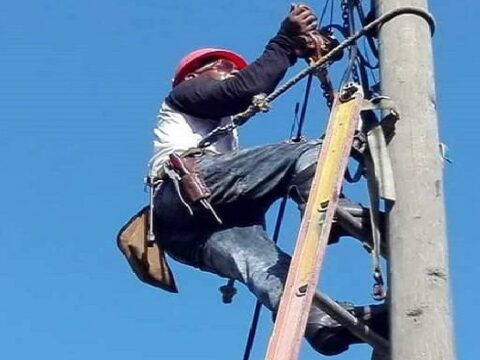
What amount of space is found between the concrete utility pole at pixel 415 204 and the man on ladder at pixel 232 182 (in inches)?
12.9

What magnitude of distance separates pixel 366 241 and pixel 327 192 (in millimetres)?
303

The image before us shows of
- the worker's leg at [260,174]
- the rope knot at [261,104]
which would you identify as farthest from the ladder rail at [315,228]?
the rope knot at [261,104]

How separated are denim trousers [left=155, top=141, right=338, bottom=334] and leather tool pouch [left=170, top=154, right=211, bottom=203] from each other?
41 mm

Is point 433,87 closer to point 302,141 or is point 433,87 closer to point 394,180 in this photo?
point 394,180

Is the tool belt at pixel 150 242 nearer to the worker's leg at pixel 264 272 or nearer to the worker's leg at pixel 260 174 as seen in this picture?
the worker's leg at pixel 260 174

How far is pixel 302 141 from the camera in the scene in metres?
5.15

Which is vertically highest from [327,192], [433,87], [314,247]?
[433,87]

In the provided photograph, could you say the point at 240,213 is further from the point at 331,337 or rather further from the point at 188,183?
the point at 331,337

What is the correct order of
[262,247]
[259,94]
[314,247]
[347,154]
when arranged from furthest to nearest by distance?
1. [259,94]
2. [262,247]
3. [347,154]
4. [314,247]

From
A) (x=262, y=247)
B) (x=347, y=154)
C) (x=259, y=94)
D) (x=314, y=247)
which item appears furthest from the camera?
(x=259, y=94)

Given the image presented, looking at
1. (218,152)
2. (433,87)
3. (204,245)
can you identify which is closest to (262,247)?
(204,245)

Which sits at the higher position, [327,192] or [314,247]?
[327,192]

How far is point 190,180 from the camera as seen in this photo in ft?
16.8

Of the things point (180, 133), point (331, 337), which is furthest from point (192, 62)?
point (331, 337)
